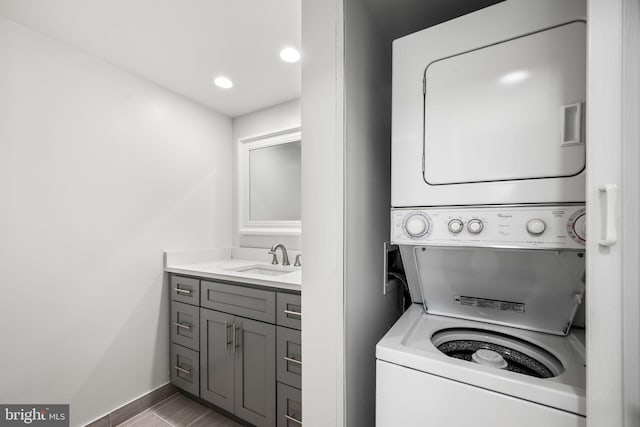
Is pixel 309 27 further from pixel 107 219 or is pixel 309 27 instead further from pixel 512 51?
pixel 107 219

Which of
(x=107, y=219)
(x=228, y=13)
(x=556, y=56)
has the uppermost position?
(x=228, y=13)

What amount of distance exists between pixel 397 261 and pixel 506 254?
573 mm

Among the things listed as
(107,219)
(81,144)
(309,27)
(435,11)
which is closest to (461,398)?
(309,27)

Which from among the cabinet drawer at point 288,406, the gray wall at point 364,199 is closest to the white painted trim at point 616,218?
the gray wall at point 364,199

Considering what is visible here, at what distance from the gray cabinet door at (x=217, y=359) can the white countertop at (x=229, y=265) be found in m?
0.28

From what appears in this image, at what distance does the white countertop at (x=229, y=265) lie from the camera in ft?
5.60

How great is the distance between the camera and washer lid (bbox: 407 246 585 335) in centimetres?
96

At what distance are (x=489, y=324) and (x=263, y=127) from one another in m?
2.28

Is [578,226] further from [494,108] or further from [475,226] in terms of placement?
[494,108]

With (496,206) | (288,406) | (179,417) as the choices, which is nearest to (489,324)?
(496,206)

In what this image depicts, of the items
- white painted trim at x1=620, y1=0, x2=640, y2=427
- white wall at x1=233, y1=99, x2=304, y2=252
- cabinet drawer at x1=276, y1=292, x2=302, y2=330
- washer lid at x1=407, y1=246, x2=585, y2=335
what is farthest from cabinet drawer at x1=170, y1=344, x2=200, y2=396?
white painted trim at x1=620, y1=0, x2=640, y2=427

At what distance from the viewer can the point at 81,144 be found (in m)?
1.74

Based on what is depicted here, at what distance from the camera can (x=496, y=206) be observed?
2.74 ft

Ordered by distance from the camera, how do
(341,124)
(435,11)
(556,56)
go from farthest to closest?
(435,11) → (341,124) → (556,56)
